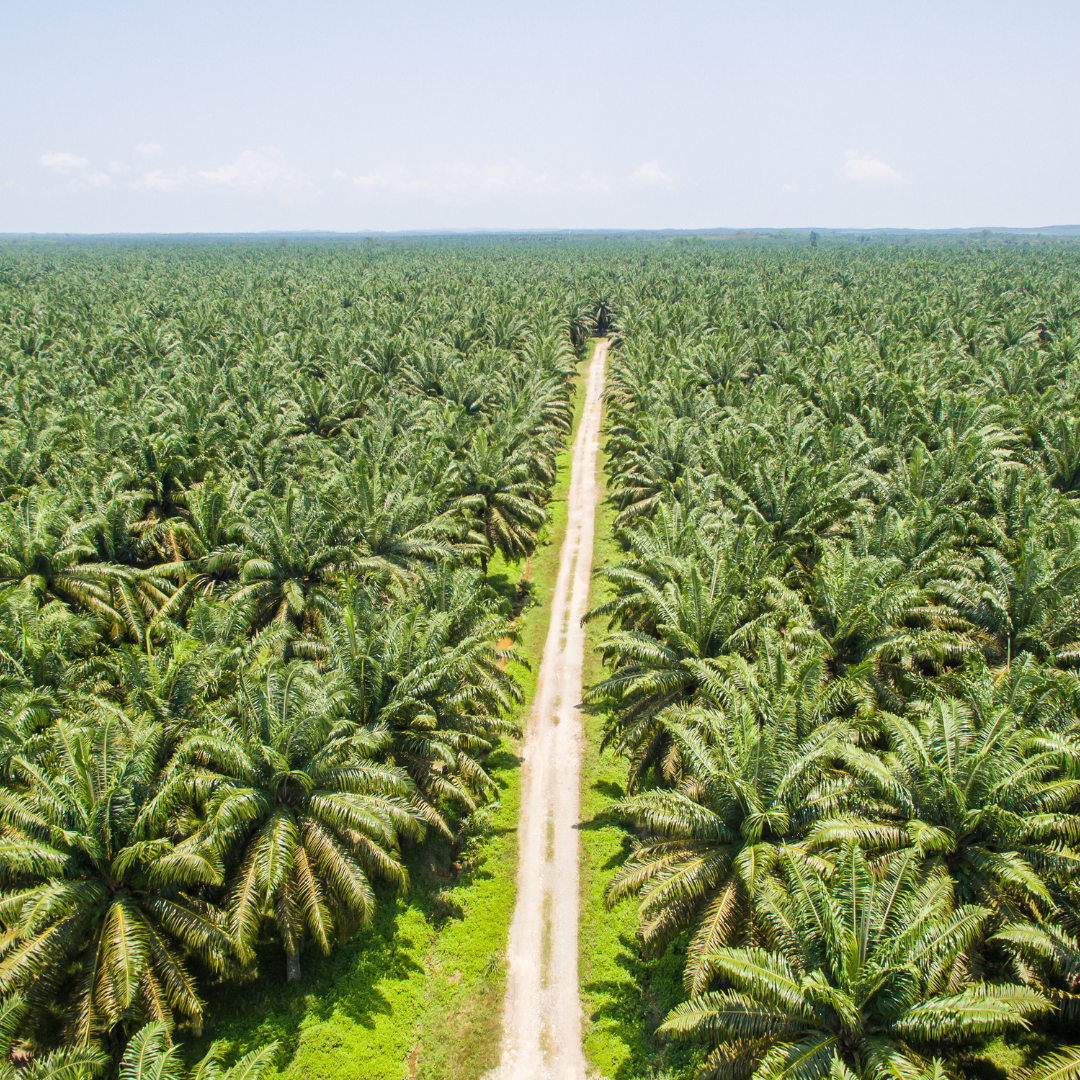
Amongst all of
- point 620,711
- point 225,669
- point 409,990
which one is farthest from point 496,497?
point 409,990

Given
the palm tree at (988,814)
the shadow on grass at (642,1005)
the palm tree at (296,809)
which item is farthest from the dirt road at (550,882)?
the palm tree at (988,814)

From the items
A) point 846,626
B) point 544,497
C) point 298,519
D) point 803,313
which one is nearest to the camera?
point 846,626

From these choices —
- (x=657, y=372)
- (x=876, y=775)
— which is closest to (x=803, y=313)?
(x=657, y=372)

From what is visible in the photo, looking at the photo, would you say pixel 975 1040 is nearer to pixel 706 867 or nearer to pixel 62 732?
pixel 706 867

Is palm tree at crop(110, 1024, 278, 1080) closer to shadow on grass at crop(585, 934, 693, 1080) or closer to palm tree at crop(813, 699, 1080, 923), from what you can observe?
shadow on grass at crop(585, 934, 693, 1080)

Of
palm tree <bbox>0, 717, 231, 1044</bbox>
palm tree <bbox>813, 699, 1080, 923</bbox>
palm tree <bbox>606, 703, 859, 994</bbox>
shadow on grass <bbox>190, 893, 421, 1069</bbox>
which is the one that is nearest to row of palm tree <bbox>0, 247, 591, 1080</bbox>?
palm tree <bbox>0, 717, 231, 1044</bbox>

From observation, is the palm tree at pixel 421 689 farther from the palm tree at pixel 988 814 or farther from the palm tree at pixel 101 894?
the palm tree at pixel 988 814
